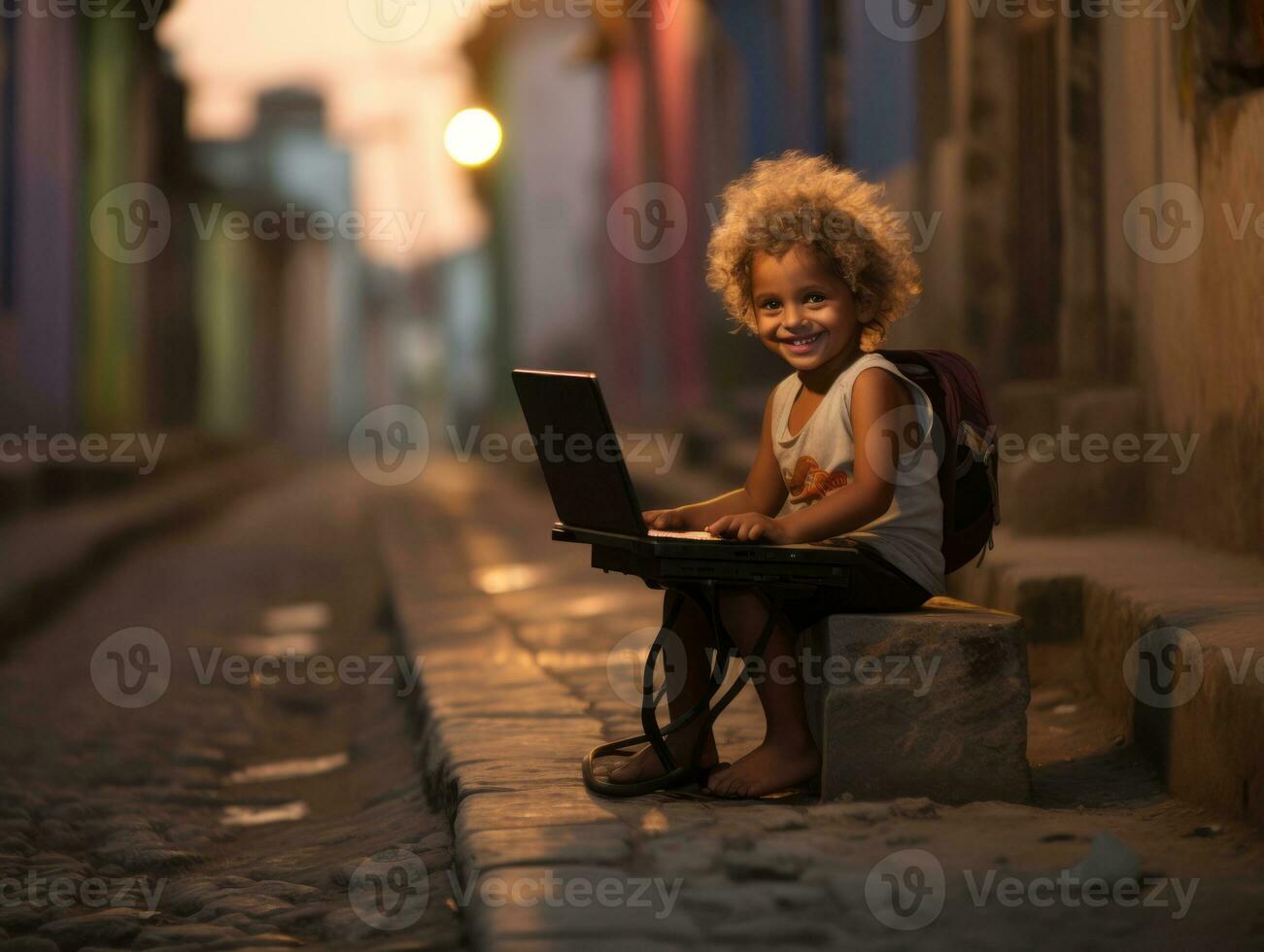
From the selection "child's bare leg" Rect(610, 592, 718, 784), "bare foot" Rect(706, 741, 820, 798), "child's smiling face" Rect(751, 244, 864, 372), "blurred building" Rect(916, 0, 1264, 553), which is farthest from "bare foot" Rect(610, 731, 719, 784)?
"blurred building" Rect(916, 0, 1264, 553)

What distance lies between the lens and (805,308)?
321 cm

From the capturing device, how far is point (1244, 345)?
4047mm

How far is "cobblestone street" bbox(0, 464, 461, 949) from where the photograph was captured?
3.04 meters

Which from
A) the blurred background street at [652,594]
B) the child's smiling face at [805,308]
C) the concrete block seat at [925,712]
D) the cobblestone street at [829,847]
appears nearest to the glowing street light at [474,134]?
the blurred background street at [652,594]

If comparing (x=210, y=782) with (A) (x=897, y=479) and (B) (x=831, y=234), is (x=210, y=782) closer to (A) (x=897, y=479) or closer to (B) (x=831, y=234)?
(A) (x=897, y=479)

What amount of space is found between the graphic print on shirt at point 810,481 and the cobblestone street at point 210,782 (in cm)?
111

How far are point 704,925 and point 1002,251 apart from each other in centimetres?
522

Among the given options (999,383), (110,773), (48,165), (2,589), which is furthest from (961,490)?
(48,165)

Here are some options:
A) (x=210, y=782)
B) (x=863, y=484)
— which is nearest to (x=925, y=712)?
(x=863, y=484)

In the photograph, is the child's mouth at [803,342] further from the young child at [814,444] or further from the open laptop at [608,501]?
the open laptop at [608,501]

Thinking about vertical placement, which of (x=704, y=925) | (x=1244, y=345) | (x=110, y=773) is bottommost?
(x=110, y=773)

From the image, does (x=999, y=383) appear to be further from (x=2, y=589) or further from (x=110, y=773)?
(x=2, y=589)

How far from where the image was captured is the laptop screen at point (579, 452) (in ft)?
9.74

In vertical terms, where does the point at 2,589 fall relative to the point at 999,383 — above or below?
below
